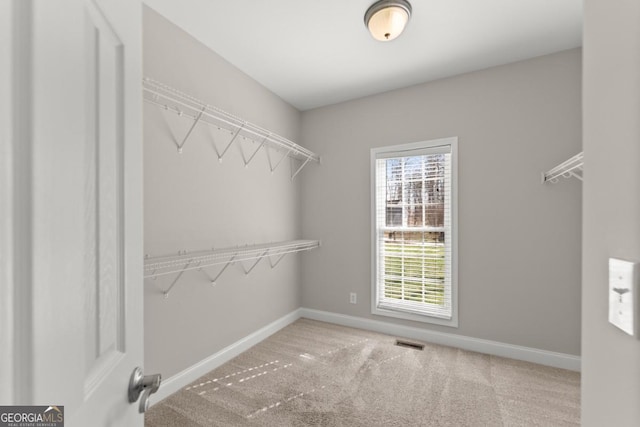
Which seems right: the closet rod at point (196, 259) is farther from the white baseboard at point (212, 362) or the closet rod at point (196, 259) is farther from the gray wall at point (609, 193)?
the gray wall at point (609, 193)

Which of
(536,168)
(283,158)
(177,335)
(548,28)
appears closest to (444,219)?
(536,168)

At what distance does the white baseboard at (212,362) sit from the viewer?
1.78 meters

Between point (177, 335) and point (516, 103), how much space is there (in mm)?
3334

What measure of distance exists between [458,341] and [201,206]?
263cm

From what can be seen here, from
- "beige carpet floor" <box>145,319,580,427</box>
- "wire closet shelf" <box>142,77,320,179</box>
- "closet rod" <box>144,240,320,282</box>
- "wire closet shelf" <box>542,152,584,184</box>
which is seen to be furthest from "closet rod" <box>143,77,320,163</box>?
"wire closet shelf" <box>542,152,584,184</box>

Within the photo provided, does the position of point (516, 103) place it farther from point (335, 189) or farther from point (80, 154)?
point (80, 154)

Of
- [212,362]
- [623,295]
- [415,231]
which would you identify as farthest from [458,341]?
[623,295]

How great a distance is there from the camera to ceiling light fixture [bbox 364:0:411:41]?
1.67 metres

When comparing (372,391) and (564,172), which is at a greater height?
(564,172)

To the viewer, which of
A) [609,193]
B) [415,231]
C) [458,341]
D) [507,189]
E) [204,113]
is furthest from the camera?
[415,231]

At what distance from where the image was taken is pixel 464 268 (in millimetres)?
2518

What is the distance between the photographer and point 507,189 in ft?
7.72

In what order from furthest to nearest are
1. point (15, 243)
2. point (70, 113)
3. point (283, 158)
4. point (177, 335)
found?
1. point (283, 158)
2. point (177, 335)
3. point (70, 113)
4. point (15, 243)

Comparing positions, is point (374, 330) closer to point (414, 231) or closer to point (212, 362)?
point (414, 231)
